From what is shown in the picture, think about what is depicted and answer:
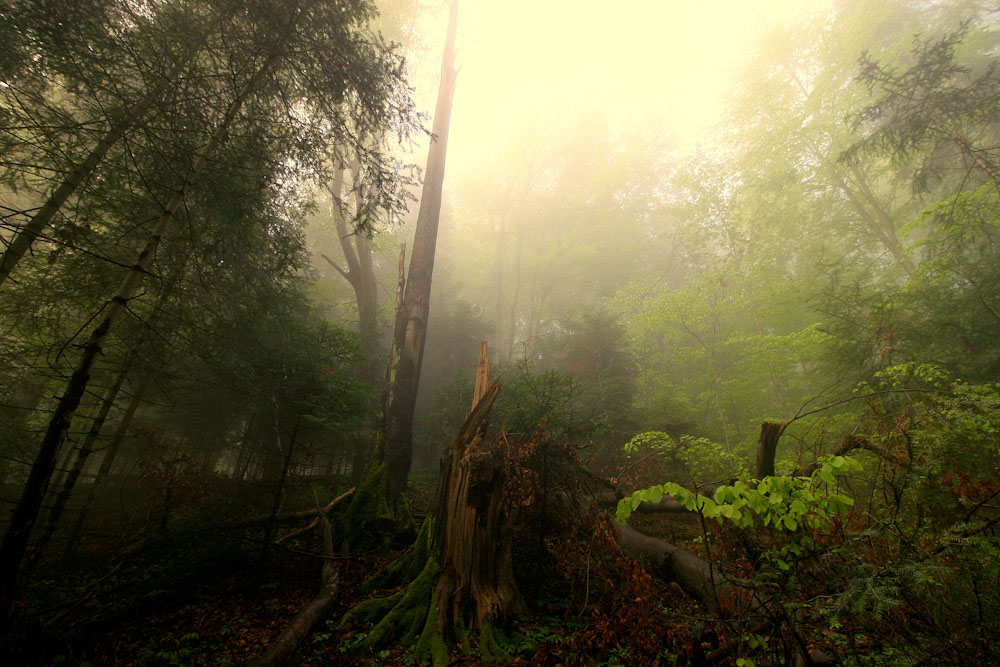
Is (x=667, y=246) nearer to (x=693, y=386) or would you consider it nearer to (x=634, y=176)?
(x=634, y=176)

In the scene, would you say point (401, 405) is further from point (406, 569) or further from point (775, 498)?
point (775, 498)

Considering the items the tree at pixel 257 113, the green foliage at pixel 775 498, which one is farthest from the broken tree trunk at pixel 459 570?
the tree at pixel 257 113

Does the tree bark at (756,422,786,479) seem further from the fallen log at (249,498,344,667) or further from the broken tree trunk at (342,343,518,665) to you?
the fallen log at (249,498,344,667)

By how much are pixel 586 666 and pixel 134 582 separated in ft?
16.7

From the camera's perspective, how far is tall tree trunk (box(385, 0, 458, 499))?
6832mm

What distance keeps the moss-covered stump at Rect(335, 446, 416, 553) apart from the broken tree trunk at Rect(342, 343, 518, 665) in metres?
1.46

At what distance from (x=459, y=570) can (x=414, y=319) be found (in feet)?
16.1

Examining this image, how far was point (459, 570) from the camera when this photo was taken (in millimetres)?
3998

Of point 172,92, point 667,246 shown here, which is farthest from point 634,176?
point 172,92

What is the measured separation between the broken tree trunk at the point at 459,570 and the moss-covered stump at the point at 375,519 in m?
1.46

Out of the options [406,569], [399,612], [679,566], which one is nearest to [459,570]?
[399,612]

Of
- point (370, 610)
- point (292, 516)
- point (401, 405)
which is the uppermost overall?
point (401, 405)

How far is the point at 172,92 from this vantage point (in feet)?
12.3

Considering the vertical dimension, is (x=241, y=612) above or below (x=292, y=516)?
below
